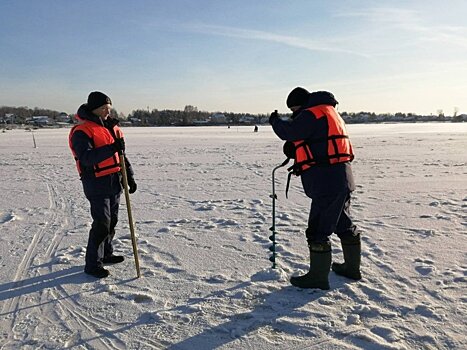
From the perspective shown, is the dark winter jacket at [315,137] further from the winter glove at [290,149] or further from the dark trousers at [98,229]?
the dark trousers at [98,229]

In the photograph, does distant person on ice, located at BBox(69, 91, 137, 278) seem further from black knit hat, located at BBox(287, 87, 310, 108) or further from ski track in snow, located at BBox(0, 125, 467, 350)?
black knit hat, located at BBox(287, 87, 310, 108)

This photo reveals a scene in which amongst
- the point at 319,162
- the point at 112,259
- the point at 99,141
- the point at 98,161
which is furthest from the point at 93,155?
the point at 319,162

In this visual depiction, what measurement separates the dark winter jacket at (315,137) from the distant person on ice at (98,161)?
1836 millimetres

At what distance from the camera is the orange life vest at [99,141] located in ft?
13.8

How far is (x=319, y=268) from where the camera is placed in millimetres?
3908

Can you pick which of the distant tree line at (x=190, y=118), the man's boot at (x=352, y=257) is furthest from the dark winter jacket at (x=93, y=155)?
the distant tree line at (x=190, y=118)

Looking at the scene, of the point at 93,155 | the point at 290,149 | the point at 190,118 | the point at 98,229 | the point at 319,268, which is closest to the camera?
the point at 319,268

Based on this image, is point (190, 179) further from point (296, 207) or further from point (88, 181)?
point (88, 181)

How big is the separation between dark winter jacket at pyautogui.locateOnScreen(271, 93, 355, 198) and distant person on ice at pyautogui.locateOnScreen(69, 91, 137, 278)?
1836 millimetres

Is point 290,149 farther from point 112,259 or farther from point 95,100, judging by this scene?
point 112,259

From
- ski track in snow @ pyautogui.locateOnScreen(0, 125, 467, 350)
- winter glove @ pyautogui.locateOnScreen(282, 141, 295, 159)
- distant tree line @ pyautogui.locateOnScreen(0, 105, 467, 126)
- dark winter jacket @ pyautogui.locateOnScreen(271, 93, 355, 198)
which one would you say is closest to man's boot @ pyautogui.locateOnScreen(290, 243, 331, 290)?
ski track in snow @ pyautogui.locateOnScreen(0, 125, 467, 350)

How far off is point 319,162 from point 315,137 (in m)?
0.25

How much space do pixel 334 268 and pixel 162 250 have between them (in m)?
2.27

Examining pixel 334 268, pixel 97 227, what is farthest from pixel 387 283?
pixel 97 227
